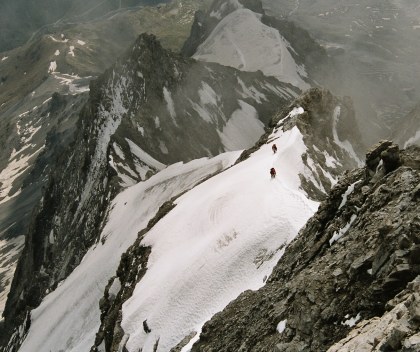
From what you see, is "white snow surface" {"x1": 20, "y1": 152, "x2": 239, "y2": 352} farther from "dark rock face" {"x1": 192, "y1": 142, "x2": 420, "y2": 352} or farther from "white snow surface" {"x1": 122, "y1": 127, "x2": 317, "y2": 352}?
"dark rock face" {"x1": 192, "y1": 142, "x2": 420, "y2": 352}

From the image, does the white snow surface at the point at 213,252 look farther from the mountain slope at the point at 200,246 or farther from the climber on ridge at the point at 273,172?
the climber on ridge at the point at 273,172

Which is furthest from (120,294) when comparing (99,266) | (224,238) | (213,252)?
(99,266)

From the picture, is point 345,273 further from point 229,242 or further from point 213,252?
point 213,252

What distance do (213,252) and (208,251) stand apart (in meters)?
0.69

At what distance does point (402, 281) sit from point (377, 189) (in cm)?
591

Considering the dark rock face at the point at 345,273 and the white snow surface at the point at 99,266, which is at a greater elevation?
the dark rock face at the point at 345,273

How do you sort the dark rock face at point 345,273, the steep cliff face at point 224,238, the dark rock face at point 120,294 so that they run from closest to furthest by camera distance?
the dark rock face at point 345,273 → the steep cliff face at point 224,238 → the dark rock face at point 120,294

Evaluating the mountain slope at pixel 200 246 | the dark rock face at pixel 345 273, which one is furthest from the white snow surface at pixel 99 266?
the dark rock face at pixel 345 273

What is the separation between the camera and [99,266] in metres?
68.4

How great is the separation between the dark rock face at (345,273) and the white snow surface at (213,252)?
5593 millimetres

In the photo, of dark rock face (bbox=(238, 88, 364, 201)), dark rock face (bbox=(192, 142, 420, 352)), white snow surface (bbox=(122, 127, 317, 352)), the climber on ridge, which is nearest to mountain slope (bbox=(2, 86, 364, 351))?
white snow surface (bbox=(122, 127, 317, 352))

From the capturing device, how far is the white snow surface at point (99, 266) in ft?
203

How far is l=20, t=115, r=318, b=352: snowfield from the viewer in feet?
111

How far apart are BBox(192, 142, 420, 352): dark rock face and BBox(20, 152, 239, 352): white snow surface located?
33297mm
